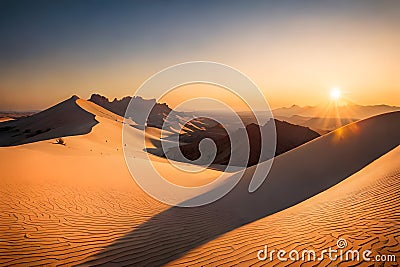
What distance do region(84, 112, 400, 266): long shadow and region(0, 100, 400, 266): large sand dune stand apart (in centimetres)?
3

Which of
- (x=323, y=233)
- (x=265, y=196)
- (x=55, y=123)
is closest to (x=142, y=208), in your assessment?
(x=265, y=196)

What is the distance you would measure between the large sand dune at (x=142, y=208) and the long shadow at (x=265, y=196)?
3cm

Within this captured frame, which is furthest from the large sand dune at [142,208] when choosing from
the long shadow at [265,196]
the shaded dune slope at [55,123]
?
the shaded dune slope at [55,123]

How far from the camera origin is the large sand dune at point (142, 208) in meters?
4.86

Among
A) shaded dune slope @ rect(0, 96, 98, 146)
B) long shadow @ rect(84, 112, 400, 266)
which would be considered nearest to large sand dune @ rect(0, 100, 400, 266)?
long shadow @ rect(84, 112, 400, 266)

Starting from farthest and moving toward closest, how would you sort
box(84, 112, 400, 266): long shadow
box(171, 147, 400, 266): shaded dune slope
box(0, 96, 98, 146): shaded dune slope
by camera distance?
box(0, 96, 98, 146): shaded dune slope
box(84, 112, 400, 266): long shadow
box(171, 147, 400, 266): shaded dune slope

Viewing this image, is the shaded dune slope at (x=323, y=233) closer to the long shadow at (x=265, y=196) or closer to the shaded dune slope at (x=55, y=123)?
the long shadow at (x=265, y=196)

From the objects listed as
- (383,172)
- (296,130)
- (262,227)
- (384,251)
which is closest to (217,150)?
(296,130)

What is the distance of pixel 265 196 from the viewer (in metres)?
10.5

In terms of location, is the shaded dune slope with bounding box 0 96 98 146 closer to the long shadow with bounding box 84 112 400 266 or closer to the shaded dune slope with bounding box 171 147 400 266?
the long shadow with bounding box 84 112 400 266

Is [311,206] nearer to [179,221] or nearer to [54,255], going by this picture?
[179,221]

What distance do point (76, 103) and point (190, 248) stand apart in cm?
4840

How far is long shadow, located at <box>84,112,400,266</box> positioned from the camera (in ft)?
16.7

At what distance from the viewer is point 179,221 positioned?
705 centimetres
